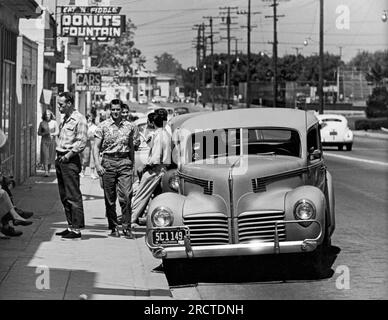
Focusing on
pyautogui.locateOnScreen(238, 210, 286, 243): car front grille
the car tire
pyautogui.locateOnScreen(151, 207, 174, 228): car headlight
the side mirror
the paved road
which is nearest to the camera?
the paved road

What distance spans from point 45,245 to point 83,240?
85 cm

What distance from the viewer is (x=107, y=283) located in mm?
10055

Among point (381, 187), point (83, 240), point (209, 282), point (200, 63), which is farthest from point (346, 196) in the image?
point (200, 63)

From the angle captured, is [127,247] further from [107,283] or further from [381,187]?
[381,187]

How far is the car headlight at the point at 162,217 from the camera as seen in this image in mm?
10672

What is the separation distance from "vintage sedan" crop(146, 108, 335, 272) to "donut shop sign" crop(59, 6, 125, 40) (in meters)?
19.1

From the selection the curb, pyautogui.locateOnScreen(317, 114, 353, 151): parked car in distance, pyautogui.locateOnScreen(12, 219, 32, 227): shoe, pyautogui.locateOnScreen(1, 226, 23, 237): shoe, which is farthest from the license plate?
the curb

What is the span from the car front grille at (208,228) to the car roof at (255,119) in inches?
63.3

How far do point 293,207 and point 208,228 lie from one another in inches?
38.5

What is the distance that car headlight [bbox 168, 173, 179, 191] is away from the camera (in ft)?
40.2

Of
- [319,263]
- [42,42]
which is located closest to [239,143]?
[319,263]

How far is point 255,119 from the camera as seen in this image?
11.9m

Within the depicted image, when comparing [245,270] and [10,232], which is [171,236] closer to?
[245,270]

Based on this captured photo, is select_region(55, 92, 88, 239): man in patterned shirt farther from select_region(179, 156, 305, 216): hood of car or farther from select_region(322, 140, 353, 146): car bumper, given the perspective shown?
select_region(322, 140, 353, 146): car bumper
